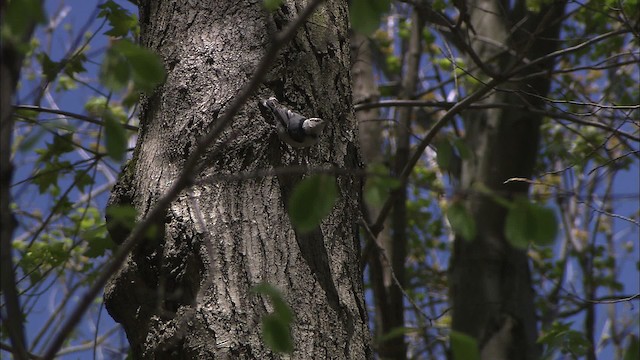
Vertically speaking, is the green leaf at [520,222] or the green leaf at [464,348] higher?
the green leaf at [520,222]

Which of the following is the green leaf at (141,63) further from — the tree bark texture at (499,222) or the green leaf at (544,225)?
the tree bark texture at (499,222)

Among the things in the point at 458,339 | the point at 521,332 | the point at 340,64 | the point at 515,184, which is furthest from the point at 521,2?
the point at 458,339

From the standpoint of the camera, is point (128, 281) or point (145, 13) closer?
point (128, 281)

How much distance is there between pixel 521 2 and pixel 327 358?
3.39m

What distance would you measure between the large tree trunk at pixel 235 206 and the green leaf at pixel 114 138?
1.19 ft

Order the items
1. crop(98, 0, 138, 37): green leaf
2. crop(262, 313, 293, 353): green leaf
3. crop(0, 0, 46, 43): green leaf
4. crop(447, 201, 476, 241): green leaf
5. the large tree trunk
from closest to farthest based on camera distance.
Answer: crop(0, 0, 46, 43): green leaf < crop(262, 313, 293, 353): green leaf < crop(447, 201, 476, 241): green leaf < the large tree trunk < crop(98, 0, 138, 37): green leaf

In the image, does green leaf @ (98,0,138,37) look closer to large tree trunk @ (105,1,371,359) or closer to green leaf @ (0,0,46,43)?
large tree trunk @ (105,1,371,359)

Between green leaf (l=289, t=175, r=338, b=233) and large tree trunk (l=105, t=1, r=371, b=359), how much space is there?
0.39m

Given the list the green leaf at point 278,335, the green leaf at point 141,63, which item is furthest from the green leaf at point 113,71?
the green leaf at point 278,335

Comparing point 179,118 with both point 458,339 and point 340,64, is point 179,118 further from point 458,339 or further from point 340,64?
point 458,339

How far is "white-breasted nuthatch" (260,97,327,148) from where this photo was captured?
68.0 inches

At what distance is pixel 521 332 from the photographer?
3793 millimetres

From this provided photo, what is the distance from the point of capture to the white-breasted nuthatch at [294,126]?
1727 millimetres

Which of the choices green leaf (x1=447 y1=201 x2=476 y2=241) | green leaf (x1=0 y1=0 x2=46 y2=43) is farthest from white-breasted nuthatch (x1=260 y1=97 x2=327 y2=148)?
green leaf (x1=0 y1=0 x2=46 y2=43)
